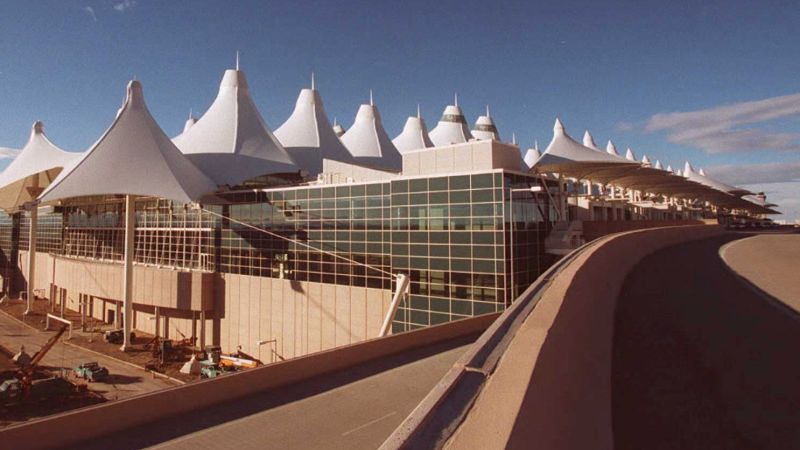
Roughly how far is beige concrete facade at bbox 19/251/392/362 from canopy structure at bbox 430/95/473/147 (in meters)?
37.6

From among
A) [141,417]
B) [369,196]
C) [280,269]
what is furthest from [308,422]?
[280,269]

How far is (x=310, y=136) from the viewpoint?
41219 mm

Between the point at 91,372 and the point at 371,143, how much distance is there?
3146 centimetres

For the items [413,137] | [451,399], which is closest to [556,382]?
[451,399]

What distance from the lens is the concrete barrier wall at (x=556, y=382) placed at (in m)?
2.07

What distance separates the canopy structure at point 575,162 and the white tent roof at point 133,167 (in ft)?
72.9

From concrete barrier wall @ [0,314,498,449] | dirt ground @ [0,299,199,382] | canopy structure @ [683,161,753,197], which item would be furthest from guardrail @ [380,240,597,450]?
canopy structure @ [683,161,753,197]

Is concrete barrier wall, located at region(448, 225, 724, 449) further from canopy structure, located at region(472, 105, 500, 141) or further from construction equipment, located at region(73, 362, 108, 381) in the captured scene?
canopy structure, located at region(472, 105, 500, 141)

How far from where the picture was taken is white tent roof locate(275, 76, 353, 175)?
39344mm

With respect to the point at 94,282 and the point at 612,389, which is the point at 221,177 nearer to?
the point at 94,282

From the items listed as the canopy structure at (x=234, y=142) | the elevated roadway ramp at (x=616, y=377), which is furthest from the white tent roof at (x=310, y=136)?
the elevated roadway ramp at (x=616, y=377)

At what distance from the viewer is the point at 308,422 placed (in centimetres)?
615

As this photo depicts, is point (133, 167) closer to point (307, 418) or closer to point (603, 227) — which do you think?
point (307, 418)

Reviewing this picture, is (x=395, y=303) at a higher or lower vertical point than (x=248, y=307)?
higher
